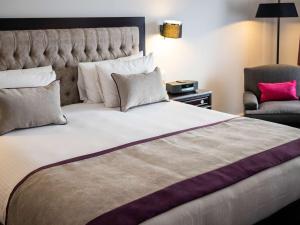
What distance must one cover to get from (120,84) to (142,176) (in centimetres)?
142

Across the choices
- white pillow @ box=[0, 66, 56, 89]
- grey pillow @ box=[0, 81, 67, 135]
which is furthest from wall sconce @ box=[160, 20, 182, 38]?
grey pillow @ box=[0, 81, 67, 135]

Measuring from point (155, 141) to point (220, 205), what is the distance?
0.73m

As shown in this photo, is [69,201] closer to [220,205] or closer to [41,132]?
[220,205]

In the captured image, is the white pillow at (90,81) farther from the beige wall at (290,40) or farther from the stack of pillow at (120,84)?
the beige wall at (290,40)

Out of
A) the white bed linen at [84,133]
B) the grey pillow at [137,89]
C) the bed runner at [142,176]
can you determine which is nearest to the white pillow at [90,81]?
the white bed linen at [84,133]

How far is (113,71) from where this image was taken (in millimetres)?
3332

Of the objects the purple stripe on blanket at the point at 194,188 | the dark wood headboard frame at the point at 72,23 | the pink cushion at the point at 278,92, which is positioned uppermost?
the dark wood headboard frame at the point at 72,23

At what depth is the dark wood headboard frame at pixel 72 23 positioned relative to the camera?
10.3ft

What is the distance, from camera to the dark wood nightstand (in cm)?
386

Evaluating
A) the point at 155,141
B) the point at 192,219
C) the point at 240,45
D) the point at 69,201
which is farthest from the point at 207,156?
the point at 240,45

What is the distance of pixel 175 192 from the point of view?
1.73m

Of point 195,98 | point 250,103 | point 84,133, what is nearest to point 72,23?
point 84,133

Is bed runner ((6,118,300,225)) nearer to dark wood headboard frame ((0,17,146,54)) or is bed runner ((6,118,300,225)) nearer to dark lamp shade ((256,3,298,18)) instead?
dark wood headboard frame ((0,17,146,54))

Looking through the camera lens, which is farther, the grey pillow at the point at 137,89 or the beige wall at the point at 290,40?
the beige wall at the point at 290,40
